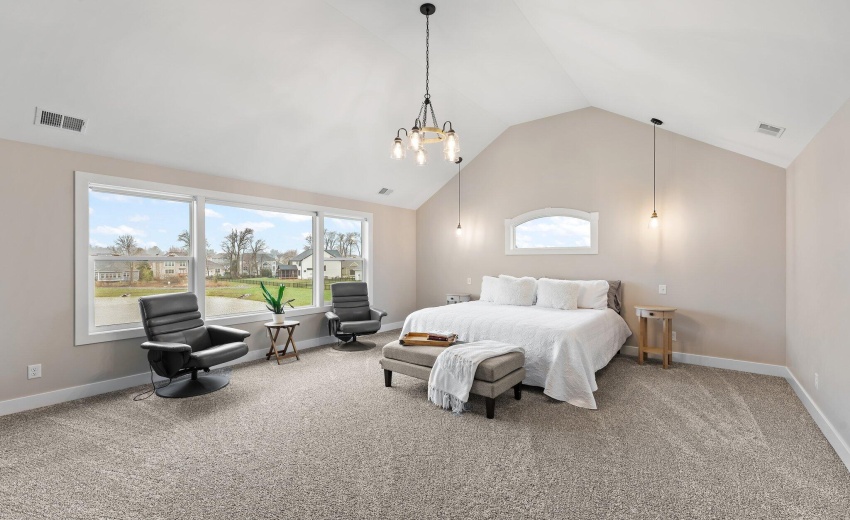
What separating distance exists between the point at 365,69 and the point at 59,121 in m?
2.79

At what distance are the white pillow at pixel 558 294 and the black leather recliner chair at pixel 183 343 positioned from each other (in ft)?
12.0

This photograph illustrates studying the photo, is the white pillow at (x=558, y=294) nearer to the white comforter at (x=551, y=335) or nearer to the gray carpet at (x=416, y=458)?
the white comforter at (x=551, y=335)

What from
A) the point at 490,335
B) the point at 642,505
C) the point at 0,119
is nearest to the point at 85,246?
the point at 0,119

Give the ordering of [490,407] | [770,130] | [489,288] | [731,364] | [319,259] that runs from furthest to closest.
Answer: [319,259] < [489,288] < [731,364] < [770,130] < [490,407]

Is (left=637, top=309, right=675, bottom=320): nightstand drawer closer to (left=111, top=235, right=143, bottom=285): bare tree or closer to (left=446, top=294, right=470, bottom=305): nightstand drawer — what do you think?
(left=446, top=294, right=470, bottom=305): nightstand drawer

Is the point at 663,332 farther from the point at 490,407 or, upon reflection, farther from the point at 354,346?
the point at 354,346

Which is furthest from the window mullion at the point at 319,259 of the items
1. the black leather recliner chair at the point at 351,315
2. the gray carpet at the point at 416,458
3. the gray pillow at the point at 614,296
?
the gray pillow at the point at 614,296

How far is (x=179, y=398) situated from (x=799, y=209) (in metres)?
6.11

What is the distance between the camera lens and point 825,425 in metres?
2.92

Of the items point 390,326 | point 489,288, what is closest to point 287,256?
point 390,326

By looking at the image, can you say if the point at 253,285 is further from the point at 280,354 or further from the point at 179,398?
the point at 179,398

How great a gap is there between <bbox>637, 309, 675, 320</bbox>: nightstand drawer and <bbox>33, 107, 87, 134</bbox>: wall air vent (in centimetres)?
607

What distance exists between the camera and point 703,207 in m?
4.90

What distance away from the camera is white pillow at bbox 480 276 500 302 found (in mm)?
5977
